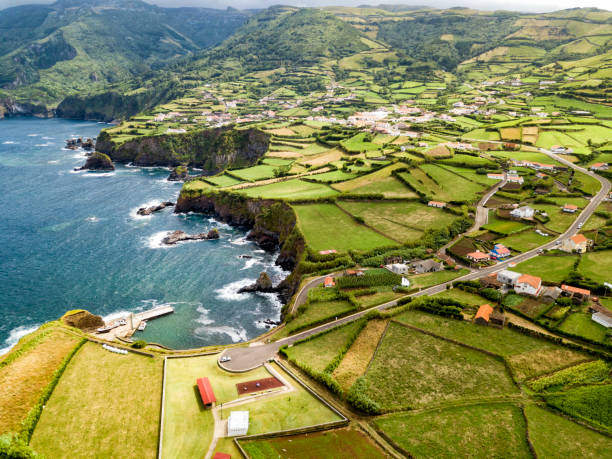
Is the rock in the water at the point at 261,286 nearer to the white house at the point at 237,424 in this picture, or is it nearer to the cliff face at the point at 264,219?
the cliff face at the point at 264,219

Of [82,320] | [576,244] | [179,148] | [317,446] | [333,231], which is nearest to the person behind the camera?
[317,446]

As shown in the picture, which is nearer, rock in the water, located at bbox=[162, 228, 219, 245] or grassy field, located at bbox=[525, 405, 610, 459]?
grassy field, located at bbox=[525, 405, 610, 459]

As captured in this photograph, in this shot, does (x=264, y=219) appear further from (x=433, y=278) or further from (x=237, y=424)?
(x=237, y=424)

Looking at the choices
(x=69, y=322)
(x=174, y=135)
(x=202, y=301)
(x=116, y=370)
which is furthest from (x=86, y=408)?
(x=174, y=135)

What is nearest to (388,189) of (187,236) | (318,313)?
(318,313)

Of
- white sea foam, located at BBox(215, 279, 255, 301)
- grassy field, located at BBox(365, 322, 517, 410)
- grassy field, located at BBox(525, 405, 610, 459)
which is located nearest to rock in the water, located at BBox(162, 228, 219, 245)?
white sea foam, located at BBox(215, 279, 255, 301)

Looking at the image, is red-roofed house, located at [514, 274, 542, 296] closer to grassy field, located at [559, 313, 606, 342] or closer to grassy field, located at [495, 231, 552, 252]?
grassy field, located at [559, 313, 606, 342]

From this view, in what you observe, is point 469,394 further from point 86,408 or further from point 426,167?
point 426,167
